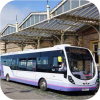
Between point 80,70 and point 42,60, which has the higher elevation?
point 42,60

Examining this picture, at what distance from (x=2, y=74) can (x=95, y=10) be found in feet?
32.2

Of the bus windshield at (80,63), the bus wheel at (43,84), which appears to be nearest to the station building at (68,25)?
the bus windshield at (80,63)

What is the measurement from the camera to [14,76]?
14648 mm

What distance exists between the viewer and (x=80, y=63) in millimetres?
9867

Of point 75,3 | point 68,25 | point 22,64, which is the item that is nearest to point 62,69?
point 75,3

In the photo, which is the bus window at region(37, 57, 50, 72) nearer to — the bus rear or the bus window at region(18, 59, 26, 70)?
the bus rear

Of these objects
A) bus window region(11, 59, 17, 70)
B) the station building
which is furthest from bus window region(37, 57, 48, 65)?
bus window region(11, 59, 17, 70)

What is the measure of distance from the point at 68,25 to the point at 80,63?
23.5 feet

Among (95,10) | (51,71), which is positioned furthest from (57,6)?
(51,71)

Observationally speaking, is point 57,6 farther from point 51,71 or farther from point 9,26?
point 9,26

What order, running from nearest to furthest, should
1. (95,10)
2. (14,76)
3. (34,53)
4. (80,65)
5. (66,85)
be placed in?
(66,85) → (80,65) → (34,53) → (95,10) → (14,76)

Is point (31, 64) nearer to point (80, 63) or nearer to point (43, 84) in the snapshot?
point (43, 84)

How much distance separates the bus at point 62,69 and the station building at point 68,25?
2.87 meters

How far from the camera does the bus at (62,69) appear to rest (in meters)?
9.27
